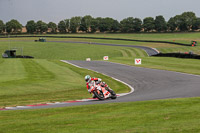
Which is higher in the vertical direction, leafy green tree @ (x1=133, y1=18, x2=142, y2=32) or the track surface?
leafy green tree @ (x1=133, y1=18, x2=142, y2=32)

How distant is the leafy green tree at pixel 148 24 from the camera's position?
550ft

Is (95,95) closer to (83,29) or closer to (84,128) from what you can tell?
(84,128)

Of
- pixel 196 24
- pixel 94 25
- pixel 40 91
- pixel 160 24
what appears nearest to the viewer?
pixel 40 91

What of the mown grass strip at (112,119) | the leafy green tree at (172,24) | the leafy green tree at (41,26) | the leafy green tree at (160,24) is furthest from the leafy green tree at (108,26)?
the mown grass strip at (112,119)

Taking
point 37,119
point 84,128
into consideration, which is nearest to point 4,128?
point 37,119

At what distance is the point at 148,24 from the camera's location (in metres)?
167

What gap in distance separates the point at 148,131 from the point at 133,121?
121 centimetres

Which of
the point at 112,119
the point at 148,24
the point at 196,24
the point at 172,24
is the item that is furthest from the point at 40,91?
the point at 148,24

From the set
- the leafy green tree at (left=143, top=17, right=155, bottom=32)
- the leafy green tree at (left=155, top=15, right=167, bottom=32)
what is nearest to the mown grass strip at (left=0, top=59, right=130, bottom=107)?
the leafy green tree at (left=155, top=15, right=167, bottom=32)

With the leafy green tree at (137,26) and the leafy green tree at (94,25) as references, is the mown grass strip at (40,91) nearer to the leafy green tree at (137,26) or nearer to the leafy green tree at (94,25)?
the leafy green tree at (137,26)

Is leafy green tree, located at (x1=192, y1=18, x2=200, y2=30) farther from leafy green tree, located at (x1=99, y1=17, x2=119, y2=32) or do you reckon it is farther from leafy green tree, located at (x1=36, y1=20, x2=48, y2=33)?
leafy green tree, located at (x1=36, y1=20, x2=48, y2=33)

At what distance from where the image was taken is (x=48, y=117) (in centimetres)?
997

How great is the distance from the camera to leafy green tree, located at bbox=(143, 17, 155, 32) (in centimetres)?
16750

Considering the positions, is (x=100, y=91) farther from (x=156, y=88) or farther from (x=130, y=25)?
(x=130, y=25)
